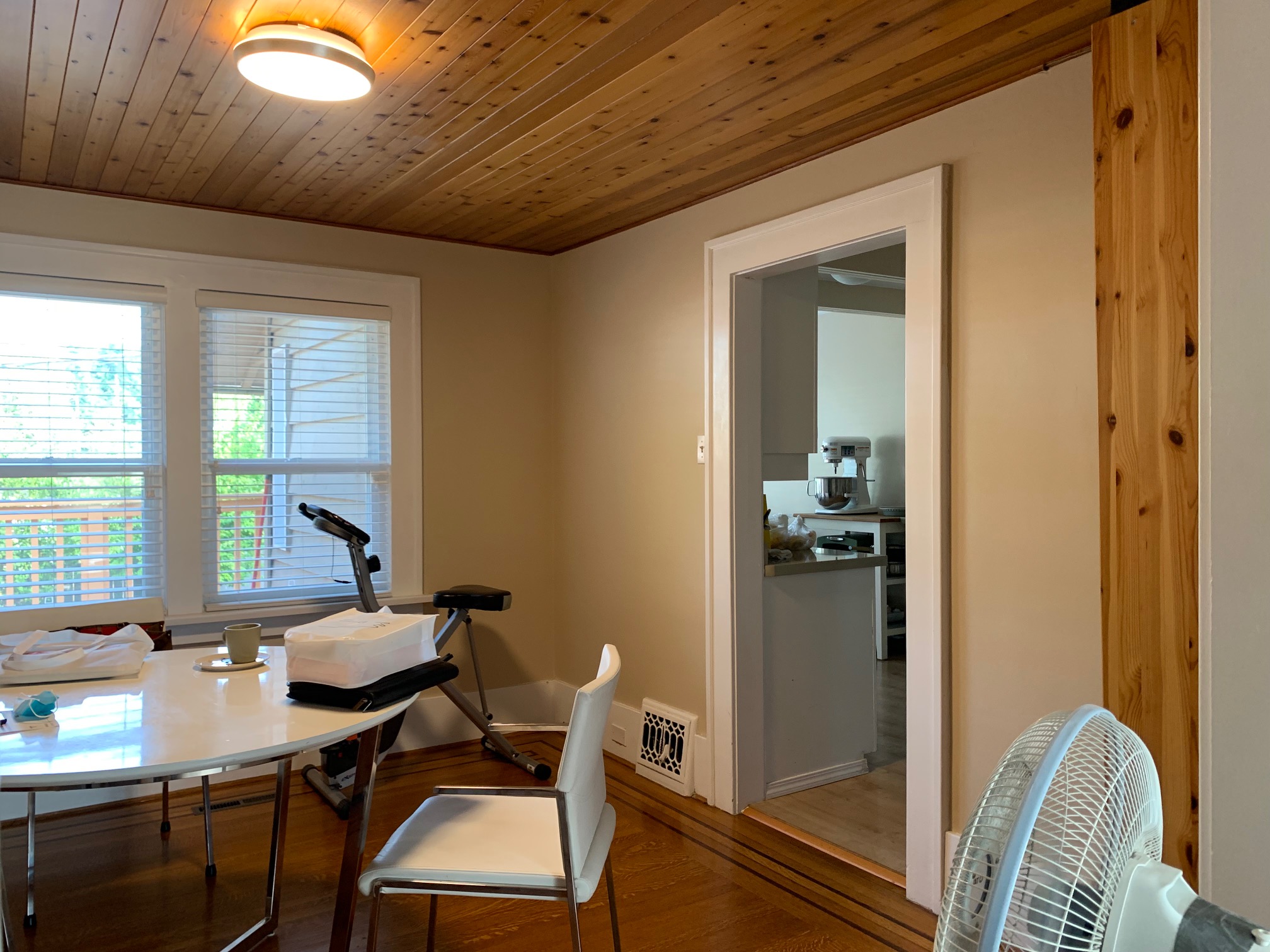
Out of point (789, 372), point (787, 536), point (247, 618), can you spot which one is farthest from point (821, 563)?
point (247, 618)

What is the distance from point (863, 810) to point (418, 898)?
1708 millimetres

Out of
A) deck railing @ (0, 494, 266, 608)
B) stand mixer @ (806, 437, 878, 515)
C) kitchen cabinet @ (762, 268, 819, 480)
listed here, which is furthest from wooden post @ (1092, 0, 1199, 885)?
stand mixer @ (806, 437, 878, 515)

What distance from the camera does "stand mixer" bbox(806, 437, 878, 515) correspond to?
22.9 ft

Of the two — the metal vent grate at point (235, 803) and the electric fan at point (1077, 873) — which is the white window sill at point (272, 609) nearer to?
the metal vent grate at point (235, 803)

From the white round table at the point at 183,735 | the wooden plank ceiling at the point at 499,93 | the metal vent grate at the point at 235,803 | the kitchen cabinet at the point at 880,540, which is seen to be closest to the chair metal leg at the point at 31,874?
the white round table at the point at 183,735

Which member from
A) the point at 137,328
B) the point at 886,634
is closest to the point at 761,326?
the point at 137,328

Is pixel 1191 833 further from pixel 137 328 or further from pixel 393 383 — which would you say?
pixel 137 328

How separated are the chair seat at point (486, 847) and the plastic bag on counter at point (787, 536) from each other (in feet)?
6.27

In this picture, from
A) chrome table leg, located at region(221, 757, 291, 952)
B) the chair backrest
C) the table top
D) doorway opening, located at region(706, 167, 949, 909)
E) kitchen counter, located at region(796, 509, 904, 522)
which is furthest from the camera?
kitchen counter, located at region(796, 509, 904, 522)

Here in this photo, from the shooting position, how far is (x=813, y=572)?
3836 mm

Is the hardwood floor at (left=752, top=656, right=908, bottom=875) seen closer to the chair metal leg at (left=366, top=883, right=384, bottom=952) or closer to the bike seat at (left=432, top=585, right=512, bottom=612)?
the bike seat at (left=432, top=585, right=512, bottom=612)

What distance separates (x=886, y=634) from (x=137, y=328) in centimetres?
505

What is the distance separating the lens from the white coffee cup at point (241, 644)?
93.7 inches

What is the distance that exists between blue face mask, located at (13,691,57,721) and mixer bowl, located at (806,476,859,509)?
5.75m
